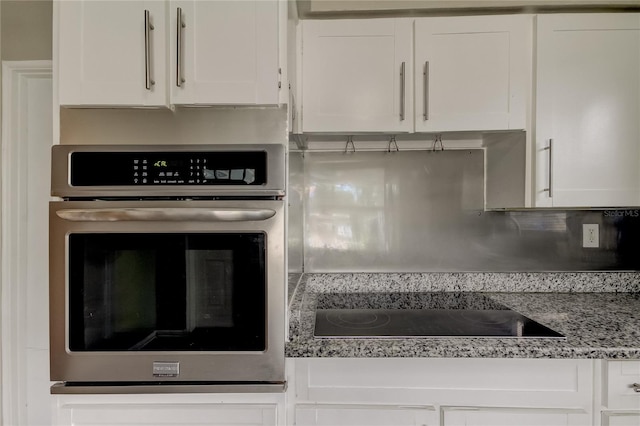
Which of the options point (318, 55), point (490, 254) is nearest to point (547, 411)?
point (490, 254)

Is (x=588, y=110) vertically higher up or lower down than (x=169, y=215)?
higher up

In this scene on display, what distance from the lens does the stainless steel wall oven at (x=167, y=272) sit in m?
0.99

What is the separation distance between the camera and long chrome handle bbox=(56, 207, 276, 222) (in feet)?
3.18

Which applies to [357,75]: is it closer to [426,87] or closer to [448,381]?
[426,87]

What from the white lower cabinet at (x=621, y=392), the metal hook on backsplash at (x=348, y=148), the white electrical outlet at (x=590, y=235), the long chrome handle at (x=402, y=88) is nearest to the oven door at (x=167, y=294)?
the long chrome handle at (x=402, y=88)

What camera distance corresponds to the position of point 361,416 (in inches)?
41.4

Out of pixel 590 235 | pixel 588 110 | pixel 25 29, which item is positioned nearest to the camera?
Result: pixel 588 110

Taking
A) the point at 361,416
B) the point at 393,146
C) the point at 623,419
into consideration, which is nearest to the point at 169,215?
the point at 361,416

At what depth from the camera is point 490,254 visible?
5.56 ft

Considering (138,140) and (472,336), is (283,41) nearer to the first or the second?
(138,140)

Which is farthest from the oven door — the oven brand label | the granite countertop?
the granite countertop

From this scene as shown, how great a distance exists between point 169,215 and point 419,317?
38.8 inches

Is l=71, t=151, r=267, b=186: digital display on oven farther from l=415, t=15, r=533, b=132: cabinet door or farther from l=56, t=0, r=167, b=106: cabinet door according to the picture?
l=415, t=15, r=533, b=132: cabinet door

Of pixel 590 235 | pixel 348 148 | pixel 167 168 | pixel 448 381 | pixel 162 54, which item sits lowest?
pixel 448 381
